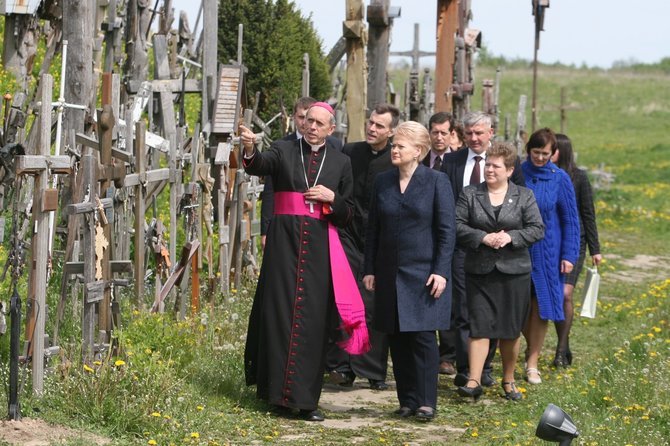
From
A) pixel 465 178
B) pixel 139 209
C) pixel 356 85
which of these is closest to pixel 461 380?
pixel 465 178

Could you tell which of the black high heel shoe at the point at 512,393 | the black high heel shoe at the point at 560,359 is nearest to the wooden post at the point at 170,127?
the black high heel shoe at the point at 512,393

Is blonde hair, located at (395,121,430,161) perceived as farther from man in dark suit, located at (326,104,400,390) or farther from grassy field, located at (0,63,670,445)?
grassy field, located at (0,63,670,445)

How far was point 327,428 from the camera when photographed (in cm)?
813

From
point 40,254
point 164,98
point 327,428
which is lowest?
point 327,428

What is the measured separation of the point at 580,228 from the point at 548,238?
0.99 metres

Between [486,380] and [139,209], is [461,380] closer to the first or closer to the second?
[486,380]

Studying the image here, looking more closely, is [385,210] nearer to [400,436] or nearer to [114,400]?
[400,436]

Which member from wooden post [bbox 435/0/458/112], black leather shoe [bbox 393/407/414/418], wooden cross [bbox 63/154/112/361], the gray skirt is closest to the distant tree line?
wooden post [bbox 435/0/458/112]

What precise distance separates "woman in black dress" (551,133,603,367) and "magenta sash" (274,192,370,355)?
8.72 feet

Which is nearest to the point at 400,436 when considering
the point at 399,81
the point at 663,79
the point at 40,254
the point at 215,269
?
the point at 40,254

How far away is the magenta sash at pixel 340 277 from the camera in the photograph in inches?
335

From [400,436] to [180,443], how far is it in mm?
1456

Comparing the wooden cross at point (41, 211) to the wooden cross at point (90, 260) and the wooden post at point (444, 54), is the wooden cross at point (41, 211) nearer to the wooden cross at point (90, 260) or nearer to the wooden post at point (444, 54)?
the wooden cross at point (90, 260)

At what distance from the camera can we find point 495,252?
920 centimetres
